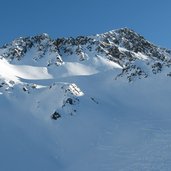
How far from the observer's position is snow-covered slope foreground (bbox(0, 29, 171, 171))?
30859 mm

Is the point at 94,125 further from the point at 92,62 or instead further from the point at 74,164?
the point at 92,62

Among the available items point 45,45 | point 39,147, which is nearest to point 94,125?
point 39,147

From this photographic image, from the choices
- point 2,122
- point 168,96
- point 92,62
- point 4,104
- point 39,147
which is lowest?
point 39,147

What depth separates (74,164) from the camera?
30547 millimetres

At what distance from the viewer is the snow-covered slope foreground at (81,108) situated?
30.9 metres

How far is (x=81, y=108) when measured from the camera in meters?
39.2

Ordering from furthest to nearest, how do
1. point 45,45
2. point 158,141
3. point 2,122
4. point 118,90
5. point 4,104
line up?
point 45,45 → point 118,90 → point 4,104 → point 2,122 → point 158,141

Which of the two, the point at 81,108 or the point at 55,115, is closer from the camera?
the point at 55,115

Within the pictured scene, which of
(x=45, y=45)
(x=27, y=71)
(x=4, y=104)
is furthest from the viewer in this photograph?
(x=45, y=45)

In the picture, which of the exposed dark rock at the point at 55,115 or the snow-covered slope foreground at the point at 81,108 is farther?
the exposed dark rock at the point at 55,115

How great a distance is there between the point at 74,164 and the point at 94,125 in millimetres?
6874

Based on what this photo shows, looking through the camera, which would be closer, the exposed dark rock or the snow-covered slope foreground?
the snow-covered slope foreground

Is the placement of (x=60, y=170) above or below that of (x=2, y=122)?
below

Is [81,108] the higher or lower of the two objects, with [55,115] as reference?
higher
